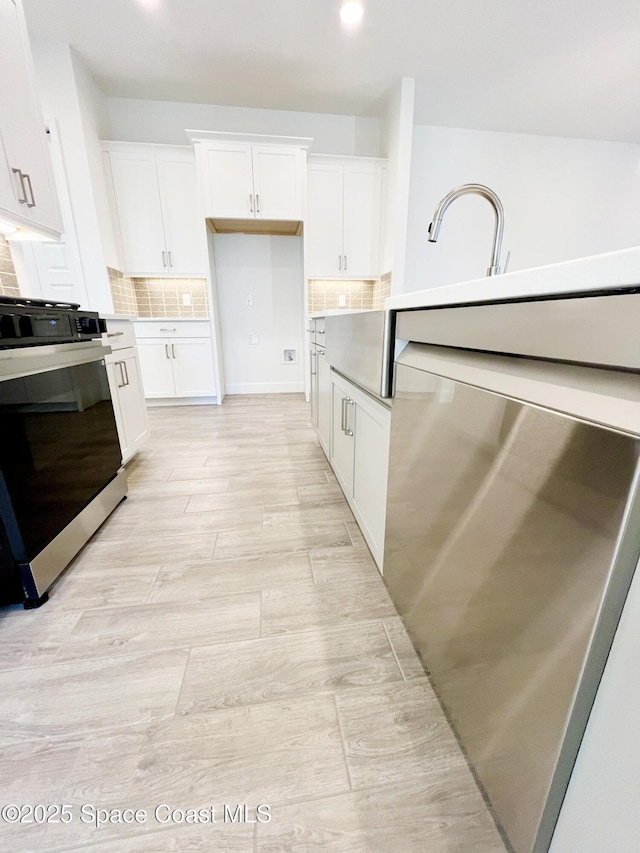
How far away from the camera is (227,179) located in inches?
128

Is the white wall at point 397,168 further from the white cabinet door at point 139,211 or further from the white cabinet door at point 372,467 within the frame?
the white cabinet door at point 372,467

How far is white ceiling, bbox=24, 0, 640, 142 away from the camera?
2322 mm

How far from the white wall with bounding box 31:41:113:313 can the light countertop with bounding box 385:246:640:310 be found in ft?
11.5

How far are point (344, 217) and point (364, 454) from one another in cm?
324

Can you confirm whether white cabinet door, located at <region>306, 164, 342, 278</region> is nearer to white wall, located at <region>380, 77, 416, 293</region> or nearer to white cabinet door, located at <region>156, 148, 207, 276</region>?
white wall, located at <region>380, 77, 416, 293</region>

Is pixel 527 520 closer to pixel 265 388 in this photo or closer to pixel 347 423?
pixel 347 423

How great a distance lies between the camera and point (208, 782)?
0.71 metres

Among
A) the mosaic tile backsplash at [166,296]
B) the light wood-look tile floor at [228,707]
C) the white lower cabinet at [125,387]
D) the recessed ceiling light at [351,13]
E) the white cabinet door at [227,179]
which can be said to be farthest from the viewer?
the mosaic tile backsplash at [166,296]

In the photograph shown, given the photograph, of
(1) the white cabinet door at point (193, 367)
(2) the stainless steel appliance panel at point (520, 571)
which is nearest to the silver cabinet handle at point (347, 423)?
(2) the stainless steel appliance panel at point (520, 571)

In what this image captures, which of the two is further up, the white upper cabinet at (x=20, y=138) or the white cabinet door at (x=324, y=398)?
the white upper cabinet at (x=20, y=138)

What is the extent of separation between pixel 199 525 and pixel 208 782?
1.00 m

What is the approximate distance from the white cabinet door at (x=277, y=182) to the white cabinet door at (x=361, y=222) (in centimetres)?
53

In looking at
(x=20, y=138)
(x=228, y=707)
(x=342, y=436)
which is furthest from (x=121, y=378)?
(x=228, y=707)

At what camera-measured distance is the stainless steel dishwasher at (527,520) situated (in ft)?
1.22
